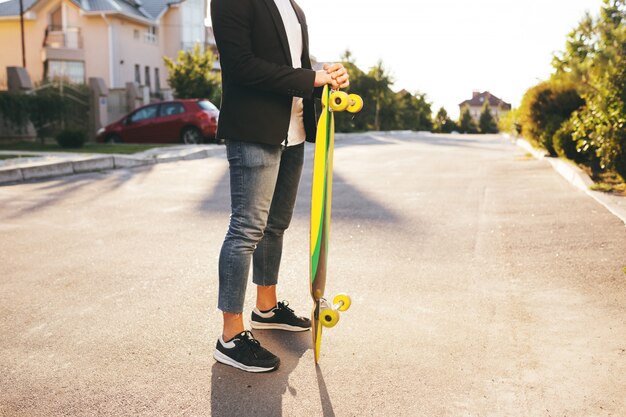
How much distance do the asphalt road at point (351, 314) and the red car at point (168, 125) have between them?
41.7 feet

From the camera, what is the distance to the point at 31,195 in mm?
8859

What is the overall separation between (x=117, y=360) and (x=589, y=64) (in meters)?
7.38

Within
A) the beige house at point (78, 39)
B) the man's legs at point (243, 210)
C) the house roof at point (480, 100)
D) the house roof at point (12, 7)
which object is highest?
the house roof at point (12, 7)

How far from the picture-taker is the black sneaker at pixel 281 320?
3539 mm

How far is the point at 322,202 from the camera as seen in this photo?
2840 millimetres

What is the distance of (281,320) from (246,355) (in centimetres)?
57

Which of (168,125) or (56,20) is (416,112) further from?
(168,125)

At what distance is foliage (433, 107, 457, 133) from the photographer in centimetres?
8984

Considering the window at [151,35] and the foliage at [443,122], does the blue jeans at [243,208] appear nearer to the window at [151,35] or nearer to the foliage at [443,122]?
the window at [151,35]

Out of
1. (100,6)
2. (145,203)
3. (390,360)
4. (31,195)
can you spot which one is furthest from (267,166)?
(100,6)

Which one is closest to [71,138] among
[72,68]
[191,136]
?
[191,136]

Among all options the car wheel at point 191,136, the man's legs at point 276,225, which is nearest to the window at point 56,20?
the car wheel at point 191,136

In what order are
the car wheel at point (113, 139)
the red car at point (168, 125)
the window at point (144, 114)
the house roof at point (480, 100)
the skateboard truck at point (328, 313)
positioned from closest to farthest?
the skateboard truck at point (328, 313) < the red car at point (168, 125) < the window at point (144, 114) < the car wheel at point (113, 139) < the house roof at point (480, 100)

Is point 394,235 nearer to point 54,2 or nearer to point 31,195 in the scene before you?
point 31,195
